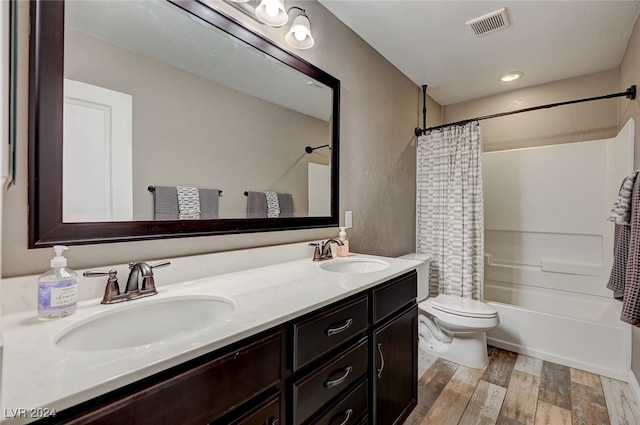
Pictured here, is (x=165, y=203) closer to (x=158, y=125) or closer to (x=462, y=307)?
(x=158, y=125)

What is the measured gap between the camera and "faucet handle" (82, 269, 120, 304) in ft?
2.73

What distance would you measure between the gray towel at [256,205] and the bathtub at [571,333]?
214 cm

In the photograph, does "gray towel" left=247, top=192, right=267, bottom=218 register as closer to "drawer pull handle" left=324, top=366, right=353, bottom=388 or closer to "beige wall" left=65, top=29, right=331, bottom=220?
"beige wall" left=65, top=29, right=331, bottom=220

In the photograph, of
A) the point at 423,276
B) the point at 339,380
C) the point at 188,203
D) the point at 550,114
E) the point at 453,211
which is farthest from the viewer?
the point at 550,114

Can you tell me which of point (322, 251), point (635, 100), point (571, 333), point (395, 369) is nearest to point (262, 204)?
point (322, 251)

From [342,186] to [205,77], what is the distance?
1001 millimetres

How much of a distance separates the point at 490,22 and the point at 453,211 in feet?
4.51

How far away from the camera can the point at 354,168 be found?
6.43 feet

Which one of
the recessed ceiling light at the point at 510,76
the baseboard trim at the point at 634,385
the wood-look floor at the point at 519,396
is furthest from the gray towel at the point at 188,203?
the recessed ceiling light at the point at 510,76

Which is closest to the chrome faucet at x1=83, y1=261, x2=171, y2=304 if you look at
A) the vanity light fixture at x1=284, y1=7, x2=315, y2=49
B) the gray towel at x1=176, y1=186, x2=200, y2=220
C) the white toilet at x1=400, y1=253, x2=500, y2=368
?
the gray towel at x1=176, y1=186, x2=200, y2=220

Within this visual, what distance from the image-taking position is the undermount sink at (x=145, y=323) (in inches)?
29.1

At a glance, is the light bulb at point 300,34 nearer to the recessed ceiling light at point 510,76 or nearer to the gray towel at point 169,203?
the gray towel at point 169,203

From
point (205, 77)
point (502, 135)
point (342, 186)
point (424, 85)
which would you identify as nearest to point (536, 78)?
point (502, 135)

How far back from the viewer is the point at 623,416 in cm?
155
